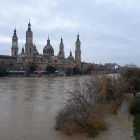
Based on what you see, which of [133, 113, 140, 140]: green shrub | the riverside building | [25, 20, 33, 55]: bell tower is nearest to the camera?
[133, 113, 140, 140]: green shrub

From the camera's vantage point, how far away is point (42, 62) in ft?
248

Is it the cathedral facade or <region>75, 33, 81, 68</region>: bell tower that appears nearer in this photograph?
the cathedral facade

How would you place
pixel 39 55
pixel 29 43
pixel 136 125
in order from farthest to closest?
pixel 39 55 < pixel 29 43 < pixel 136 125

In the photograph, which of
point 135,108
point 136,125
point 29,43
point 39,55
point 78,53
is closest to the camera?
point 136,125

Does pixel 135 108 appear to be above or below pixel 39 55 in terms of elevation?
below

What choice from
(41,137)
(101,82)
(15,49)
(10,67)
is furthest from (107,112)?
(15,49)

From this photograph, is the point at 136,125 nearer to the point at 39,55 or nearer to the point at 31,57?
the point at 31,57

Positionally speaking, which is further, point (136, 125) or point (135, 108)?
point (135, 108)

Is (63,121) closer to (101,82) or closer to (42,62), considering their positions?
(101,82)

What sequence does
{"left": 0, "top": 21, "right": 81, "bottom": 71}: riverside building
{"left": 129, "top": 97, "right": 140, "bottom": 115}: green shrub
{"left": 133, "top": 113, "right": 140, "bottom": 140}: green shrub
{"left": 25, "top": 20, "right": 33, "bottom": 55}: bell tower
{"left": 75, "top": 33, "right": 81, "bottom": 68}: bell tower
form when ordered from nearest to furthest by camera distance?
{"left": 133, "top": 113, "right": 140, "bottom": 140}: green shrub → {"left": 129, "top": 97, "right": 140, "bottom": 115}: green shrub → {"left": 0, "top": 21, "right": 81, "bottom": 71}: riverside building → {"left": 25, "top": 20, "right": 33, "bottom": 55}: bell tower → {"left": 75, "top": 33, "right": 81, "bottom": 68}: bell tower

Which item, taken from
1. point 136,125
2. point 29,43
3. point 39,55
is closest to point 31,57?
point 29,43

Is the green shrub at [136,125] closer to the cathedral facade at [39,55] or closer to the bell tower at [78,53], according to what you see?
the cathedral facade at [39,55]

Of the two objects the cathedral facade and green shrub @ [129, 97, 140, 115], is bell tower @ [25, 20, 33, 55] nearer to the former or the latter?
the cathedral facade

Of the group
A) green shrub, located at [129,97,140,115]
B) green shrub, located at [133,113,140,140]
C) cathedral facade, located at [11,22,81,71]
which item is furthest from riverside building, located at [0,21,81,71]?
green shrub, located at [133,113,140,140]
